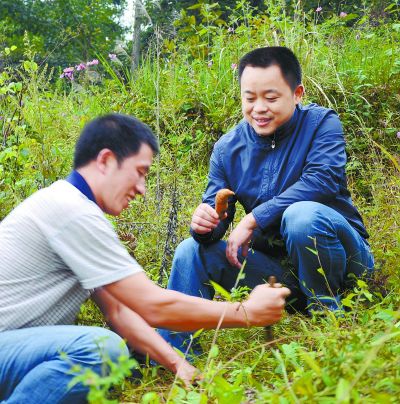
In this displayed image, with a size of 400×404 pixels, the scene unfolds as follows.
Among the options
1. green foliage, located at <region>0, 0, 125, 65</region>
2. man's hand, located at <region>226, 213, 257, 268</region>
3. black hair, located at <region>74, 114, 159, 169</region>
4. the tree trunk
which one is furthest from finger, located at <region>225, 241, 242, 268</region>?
green foliage, located at <region>0, 0, 125, 65</region>

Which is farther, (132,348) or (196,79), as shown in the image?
(196,79)

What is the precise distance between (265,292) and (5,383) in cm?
98

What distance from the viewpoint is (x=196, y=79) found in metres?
6.21

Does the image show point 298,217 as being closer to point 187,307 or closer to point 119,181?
point 187,307

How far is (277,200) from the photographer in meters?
3.03

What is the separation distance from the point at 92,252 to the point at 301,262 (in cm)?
107

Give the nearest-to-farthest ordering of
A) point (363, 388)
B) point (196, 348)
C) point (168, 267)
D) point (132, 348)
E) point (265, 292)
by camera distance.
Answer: point (363, 388)
point (265, 292)
point (132, 348)
point (196, 348)
point (168, 267)

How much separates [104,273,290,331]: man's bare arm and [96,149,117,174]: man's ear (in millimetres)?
428

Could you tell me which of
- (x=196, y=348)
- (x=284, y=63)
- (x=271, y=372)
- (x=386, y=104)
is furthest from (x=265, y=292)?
(x=386, y=104)

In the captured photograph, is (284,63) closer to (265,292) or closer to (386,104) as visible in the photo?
(265,292)

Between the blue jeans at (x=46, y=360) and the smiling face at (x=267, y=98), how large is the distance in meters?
1.32

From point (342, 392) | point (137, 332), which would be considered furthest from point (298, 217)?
point (342, 392)

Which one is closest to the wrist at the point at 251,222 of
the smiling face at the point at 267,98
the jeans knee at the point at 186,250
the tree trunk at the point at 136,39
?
Answer: the jeans knee at the point at 186,250

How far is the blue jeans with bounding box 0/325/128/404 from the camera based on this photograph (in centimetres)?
224
